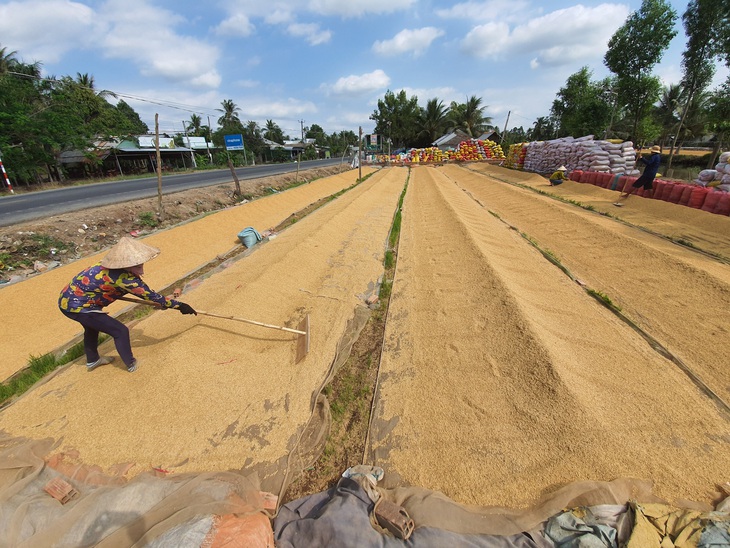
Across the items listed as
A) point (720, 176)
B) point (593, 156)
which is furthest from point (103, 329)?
point (593, 156)

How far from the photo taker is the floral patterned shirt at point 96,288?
308 cm

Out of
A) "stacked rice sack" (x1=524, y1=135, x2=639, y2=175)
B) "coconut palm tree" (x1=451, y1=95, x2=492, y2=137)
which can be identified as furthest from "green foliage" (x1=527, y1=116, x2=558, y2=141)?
"stacked rice sack" (x1=524, y1=135, x2=639, y2=175)

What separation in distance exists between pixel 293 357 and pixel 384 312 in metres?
1.52

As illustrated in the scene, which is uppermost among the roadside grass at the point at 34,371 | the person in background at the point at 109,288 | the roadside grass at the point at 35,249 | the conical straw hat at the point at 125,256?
the conical straw hat at the point at 125,256

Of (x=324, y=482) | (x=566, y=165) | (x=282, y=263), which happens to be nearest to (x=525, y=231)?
(x=282, y=263)

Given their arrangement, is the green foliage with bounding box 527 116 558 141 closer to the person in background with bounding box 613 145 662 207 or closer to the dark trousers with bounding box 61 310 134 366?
the person in background with bounding box 613 145 662 207

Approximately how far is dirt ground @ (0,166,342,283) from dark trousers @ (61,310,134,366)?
432 cm

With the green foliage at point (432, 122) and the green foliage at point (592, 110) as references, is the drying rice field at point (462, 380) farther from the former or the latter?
the green foliage at point (432, 122)

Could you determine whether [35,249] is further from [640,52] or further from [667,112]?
[667,112]

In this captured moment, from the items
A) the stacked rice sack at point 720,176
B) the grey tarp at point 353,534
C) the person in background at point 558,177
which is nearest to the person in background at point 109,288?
the grey tarp at point 353,534

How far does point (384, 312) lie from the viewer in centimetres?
465

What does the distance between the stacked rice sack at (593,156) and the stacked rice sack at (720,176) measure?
11.5 feet

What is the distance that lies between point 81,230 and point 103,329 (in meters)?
6.21

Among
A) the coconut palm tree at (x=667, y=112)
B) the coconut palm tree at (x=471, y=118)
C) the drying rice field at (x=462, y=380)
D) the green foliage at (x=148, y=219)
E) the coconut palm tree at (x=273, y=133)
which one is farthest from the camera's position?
the coconut palm tree at (x=273, y=133)
